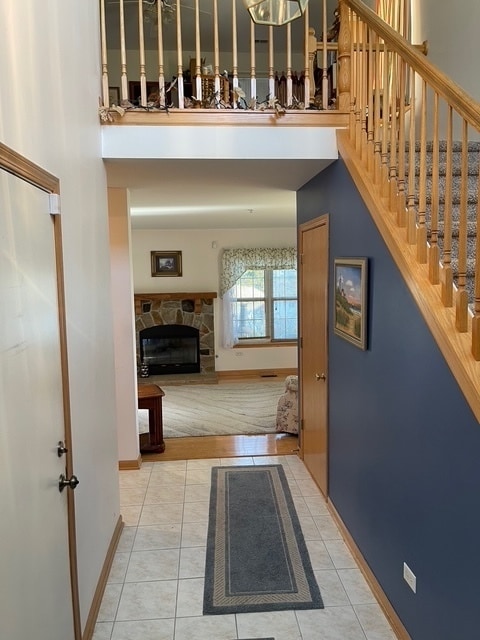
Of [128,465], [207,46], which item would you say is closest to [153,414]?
[128,465]

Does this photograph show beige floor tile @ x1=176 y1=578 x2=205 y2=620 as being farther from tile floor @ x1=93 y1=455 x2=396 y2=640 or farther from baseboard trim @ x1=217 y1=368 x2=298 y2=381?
baseboard trim @ x1=217 y1=368 x2=298 y2=381

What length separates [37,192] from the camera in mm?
1657

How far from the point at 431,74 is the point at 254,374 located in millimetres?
6761

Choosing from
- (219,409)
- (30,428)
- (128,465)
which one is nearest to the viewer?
(30,428)

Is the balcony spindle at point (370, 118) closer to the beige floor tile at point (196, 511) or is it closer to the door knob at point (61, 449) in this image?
the door knob at point (61, 449)

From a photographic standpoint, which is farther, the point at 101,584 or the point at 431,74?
the point at 101,584

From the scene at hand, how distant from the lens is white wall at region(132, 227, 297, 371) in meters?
8.02

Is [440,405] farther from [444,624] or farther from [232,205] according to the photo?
[232,205]

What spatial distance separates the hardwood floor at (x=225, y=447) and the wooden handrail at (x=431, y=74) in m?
3.49

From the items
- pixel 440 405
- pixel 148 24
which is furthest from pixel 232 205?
pixel 440 405

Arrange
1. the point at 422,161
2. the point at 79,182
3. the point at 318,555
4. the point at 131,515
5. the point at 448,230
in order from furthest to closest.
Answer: the point at 131,515, the point at 318,555, the point at 79,182, the point at 422,161, the point at 448,230

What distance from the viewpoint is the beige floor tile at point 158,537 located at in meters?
3.02

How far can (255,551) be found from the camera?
2.95m

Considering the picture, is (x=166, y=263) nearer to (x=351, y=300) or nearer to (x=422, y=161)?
(x=351, y=300)
